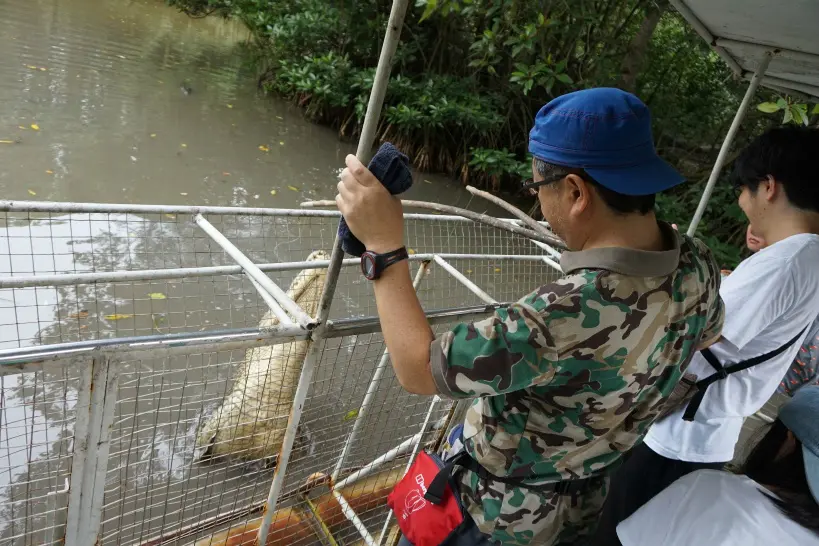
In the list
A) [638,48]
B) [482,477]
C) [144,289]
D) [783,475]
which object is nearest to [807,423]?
[783,475]

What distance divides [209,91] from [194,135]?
2.41 meters

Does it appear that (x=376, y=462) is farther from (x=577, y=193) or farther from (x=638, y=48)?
(x=638, y=48)

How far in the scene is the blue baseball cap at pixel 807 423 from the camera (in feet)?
3.45

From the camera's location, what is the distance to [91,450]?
126cm

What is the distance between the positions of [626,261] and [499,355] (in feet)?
1.01

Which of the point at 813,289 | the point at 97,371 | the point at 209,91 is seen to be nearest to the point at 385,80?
the point at 97,371

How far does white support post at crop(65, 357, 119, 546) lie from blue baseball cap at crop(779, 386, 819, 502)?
1489mm

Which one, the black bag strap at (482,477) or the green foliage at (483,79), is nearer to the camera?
the black bag strap at (482,477)

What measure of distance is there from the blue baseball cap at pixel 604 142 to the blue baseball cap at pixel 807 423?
0.58 m

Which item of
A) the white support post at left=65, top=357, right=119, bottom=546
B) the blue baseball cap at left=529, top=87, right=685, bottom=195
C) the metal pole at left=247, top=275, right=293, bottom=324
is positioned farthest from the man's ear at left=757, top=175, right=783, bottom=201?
the white support post at left=65, top=357, right=119, bottom=546

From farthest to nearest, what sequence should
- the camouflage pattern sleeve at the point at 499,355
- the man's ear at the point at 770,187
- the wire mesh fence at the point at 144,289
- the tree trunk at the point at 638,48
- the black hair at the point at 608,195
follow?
the tree trunk at the point at 638,48
the wire mesh fence at the point at 144,289
the man's ear at the point at 770,187
the black hair at the point at 608,195
the camouflage pattern sleeve at the point at 499,355

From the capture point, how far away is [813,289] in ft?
4.76

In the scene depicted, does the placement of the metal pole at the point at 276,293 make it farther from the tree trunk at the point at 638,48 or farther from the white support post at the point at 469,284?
the tree trunk at the point at 638,48

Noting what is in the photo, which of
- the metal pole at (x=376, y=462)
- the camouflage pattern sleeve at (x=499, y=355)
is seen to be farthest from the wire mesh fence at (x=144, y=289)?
the camouflage pattern sleeve at (x=499, y=355)
